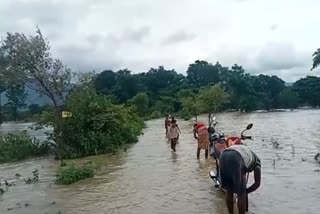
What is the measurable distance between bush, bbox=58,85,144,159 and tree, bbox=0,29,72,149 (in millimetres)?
582

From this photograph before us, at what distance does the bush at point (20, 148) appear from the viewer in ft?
77.3

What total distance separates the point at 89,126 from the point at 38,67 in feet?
12.4

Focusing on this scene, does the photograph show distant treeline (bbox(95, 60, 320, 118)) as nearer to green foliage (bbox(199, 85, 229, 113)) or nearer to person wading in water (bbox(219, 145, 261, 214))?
green foliage (bbox(199, 85, 229, 113))

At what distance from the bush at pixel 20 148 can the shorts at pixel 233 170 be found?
1800cm

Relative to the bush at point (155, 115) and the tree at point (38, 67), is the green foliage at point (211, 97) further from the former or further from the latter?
the tree at point (38, 67)

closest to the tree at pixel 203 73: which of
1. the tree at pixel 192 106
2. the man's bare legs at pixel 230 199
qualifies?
the tree at pixel 192 106

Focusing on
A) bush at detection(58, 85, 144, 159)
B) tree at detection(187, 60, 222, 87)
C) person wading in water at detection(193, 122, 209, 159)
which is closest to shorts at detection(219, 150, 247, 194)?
person wading in water at detection(193, 122, 209, 159)

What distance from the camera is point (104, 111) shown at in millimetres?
24984

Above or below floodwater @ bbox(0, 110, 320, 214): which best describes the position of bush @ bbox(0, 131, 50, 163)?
above

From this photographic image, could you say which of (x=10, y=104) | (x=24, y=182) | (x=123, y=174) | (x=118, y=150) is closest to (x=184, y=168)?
(x=123, y=174)

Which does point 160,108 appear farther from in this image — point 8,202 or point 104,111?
point 8,202

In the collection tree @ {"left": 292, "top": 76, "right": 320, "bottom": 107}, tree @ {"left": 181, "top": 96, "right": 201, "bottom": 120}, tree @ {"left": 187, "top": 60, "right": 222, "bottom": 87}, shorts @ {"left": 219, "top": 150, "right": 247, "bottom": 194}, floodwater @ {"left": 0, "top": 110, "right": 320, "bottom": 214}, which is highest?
tree @ {"left": 187, "top": 60, "right": 222, "bottom": 87}

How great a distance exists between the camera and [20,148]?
24.1 metres

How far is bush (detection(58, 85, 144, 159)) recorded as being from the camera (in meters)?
23.0
